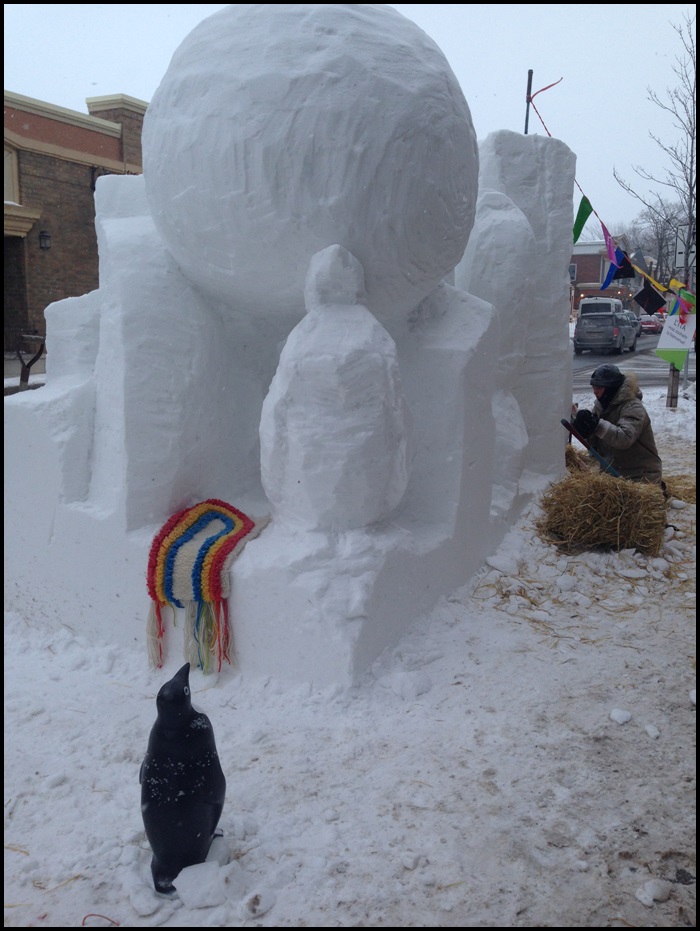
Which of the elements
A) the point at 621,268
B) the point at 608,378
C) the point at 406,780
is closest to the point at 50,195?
the point at 621,268

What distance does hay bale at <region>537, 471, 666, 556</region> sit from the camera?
4230mm

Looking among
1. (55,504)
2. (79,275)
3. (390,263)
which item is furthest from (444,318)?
(79,275)

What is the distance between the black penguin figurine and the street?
1121 centimetres

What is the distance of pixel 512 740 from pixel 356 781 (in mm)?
555

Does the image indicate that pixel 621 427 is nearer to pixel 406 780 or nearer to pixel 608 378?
pixel 608 378

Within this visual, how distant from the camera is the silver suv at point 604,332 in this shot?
20234 millimetres

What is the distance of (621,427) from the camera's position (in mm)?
4887

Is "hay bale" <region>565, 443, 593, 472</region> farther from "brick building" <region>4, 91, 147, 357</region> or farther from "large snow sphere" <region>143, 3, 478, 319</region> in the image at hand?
"brick building" <region>4, 91, 147, 357</region>

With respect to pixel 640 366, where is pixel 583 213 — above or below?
above

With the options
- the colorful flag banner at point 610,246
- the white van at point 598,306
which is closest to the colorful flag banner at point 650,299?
the colorful flag banner at point 610,246

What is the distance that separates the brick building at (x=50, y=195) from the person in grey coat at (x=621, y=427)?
10.6m

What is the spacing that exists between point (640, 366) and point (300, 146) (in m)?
15.8

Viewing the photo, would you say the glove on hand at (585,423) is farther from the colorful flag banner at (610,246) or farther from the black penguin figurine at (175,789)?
the black penguin figurine at (175,789)

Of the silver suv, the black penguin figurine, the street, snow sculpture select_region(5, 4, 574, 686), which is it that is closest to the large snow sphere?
snow sculpture select_region(5, 4, 574, 686)
